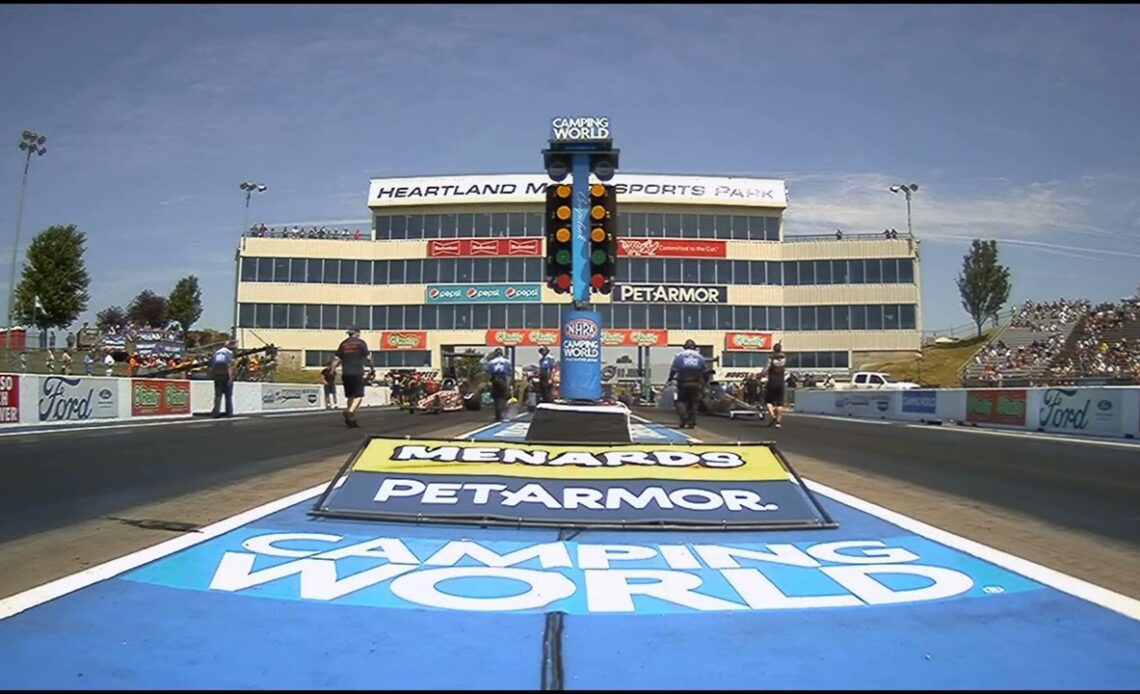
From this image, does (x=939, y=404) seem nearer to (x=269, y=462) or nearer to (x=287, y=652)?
(x=269, y=462)

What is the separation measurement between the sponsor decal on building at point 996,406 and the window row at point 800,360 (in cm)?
3486

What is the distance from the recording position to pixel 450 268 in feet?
197

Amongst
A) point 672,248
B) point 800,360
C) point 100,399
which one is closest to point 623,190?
point 672,248

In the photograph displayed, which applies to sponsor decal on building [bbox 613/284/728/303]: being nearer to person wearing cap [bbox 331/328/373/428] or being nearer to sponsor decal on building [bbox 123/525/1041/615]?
person wearing cap [bbox 331/328/373/428]

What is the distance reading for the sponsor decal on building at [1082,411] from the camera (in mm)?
17375

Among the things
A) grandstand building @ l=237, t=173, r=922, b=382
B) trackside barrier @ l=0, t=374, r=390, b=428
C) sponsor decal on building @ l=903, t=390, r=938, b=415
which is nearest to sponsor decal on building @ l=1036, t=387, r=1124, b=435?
sponsor decal on building @ l=903, t=390, r=938, b=415

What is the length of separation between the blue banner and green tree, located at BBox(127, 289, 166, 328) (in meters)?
83.2

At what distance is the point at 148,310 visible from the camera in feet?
282

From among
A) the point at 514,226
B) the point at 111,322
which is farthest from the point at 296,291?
the point at 111,322

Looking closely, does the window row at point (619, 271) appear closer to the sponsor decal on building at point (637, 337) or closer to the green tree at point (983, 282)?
the sponsor decal on building at point (637, 337)

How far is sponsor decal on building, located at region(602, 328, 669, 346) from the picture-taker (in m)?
58.5

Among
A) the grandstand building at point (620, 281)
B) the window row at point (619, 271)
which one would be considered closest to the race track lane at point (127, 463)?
the grandstand building at point (620, 281)

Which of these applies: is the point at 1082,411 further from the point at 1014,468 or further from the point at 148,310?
the point at 148,310

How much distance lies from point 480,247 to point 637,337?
13103 mm
